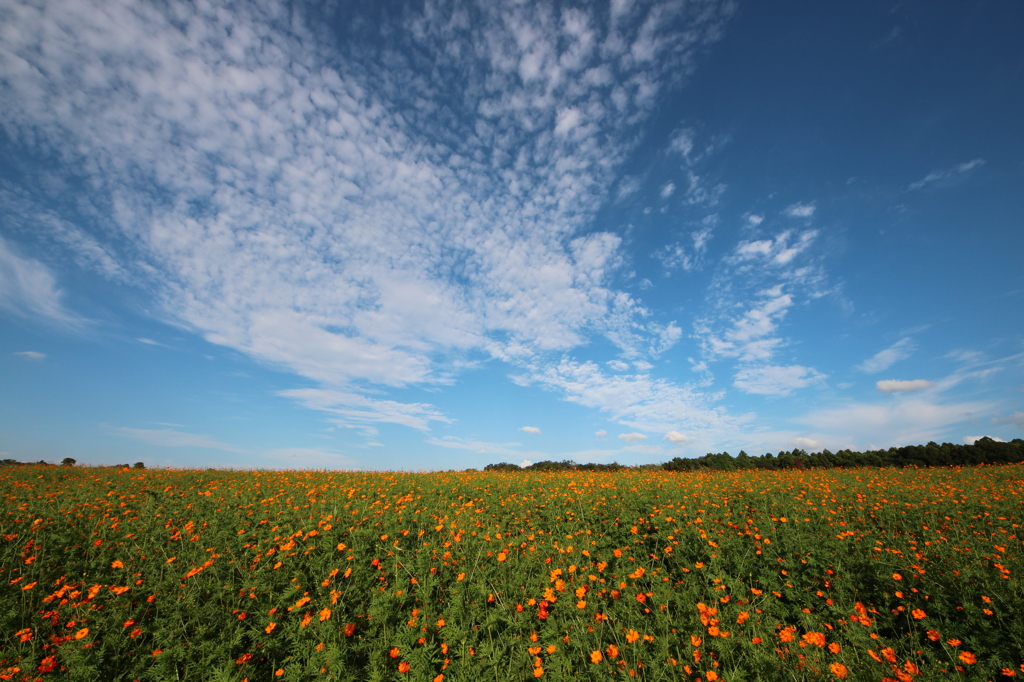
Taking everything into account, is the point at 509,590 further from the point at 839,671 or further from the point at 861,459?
the point at 861,459

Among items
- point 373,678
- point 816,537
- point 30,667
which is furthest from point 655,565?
point 30,667

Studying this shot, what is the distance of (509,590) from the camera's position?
197 inches

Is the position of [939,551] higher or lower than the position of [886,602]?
higher

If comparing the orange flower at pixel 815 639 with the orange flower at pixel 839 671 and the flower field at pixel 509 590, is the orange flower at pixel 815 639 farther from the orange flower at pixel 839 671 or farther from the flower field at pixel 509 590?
the orange flower at pixel 839 671

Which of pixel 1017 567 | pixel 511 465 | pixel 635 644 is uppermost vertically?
pixel 511 465

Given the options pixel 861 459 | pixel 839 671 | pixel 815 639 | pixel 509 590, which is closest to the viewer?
pixel 839 671

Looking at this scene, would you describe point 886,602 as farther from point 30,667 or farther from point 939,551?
point 30,667

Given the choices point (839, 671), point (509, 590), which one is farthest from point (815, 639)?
point (509, 590)

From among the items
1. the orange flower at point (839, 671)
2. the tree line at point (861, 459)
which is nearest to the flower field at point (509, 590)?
the orange flower at point (839, 671)

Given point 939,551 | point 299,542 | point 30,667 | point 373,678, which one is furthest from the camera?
point 299,542

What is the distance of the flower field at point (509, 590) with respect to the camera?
3898mm

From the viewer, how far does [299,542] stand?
6.64 meters

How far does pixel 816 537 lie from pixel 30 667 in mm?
10142

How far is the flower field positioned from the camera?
3898 millimetres
